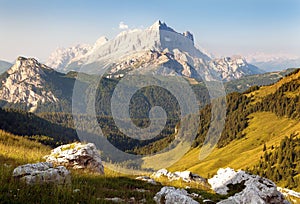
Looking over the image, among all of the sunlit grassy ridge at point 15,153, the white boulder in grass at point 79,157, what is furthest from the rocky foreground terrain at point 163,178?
the sunlit grassy ridge at point 15,153

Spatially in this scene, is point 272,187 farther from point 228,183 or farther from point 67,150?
point 67,150

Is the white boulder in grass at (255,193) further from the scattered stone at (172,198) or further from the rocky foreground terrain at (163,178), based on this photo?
the scattered stone at (172,198)

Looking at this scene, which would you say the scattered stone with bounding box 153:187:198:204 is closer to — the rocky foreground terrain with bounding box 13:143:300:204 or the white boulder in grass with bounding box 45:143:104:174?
the rocky foreground terrain with bounding box 13:143:300:204

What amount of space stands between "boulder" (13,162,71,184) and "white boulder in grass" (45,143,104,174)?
30.4ft

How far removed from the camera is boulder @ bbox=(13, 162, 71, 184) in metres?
13.5

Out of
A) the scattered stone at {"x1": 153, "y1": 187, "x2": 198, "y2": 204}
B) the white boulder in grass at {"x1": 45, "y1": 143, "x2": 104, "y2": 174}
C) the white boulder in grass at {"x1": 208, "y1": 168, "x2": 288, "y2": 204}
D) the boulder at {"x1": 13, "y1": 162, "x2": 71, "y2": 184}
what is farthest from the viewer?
the white boulder in grass at {"x1": 45, "y1": 143, "x2": 104, "y2": 174}

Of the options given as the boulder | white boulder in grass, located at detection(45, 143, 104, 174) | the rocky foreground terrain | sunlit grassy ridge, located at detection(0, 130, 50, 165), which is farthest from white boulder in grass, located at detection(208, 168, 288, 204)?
sunlit grassy ridge, located at detection(0, 130, 50, 165)

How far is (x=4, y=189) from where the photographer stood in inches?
443

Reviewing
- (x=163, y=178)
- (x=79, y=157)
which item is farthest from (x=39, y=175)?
(x=163, y=178)

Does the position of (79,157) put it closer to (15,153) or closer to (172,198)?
(15,153)

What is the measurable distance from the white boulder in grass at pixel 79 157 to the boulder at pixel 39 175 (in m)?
9.26

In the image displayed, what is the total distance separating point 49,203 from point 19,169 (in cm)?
415

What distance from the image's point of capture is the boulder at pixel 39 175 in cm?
1347

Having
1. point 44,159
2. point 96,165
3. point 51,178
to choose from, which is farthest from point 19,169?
point 96,165
